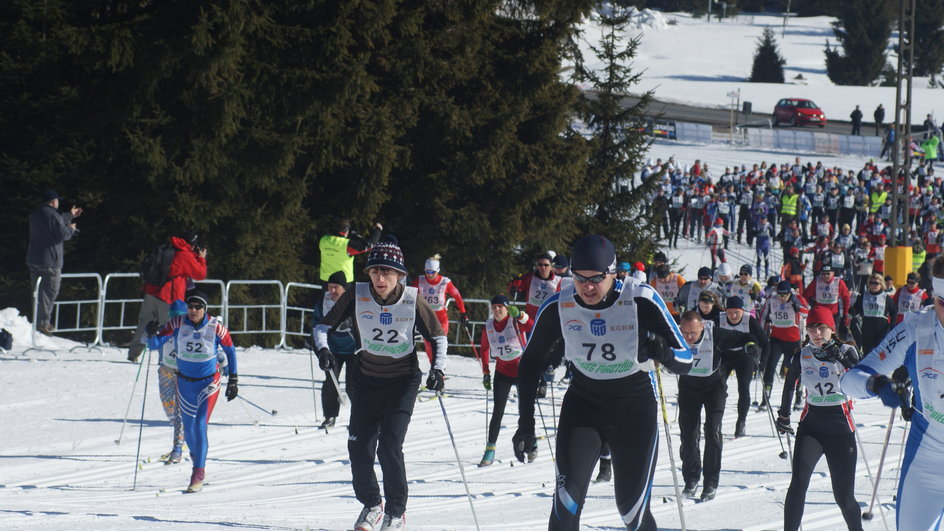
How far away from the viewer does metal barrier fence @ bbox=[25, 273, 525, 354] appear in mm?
18109

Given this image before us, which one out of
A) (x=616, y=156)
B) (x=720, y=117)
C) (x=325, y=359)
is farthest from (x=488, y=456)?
(x=720, y=117)

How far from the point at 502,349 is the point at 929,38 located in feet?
283

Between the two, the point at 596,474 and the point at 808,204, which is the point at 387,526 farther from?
the point at 808,204

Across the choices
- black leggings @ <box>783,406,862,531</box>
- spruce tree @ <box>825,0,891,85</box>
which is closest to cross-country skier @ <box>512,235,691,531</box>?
black leggings @ <box>783,406,862,531</box>

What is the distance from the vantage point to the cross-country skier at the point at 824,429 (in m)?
8.33

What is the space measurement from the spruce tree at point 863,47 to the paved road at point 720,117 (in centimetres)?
1940

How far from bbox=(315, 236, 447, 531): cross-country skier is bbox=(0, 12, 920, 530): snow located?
0.59m

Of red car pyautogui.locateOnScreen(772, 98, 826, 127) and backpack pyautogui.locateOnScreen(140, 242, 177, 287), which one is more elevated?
red car pyautogui.locateOnScreen(772, 98, 826, 127)

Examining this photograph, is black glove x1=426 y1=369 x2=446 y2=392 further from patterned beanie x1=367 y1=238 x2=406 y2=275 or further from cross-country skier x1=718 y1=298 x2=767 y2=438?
cross-country skier x1=718 y1=298 x2=767 y2=438

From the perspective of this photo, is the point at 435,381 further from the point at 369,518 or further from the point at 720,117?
the point at 720,117

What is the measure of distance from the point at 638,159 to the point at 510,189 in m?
4.69

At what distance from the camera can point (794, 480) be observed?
836 centimetres

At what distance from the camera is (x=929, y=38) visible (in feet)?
294

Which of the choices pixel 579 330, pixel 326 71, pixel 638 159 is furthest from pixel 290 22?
pixel 579 330
